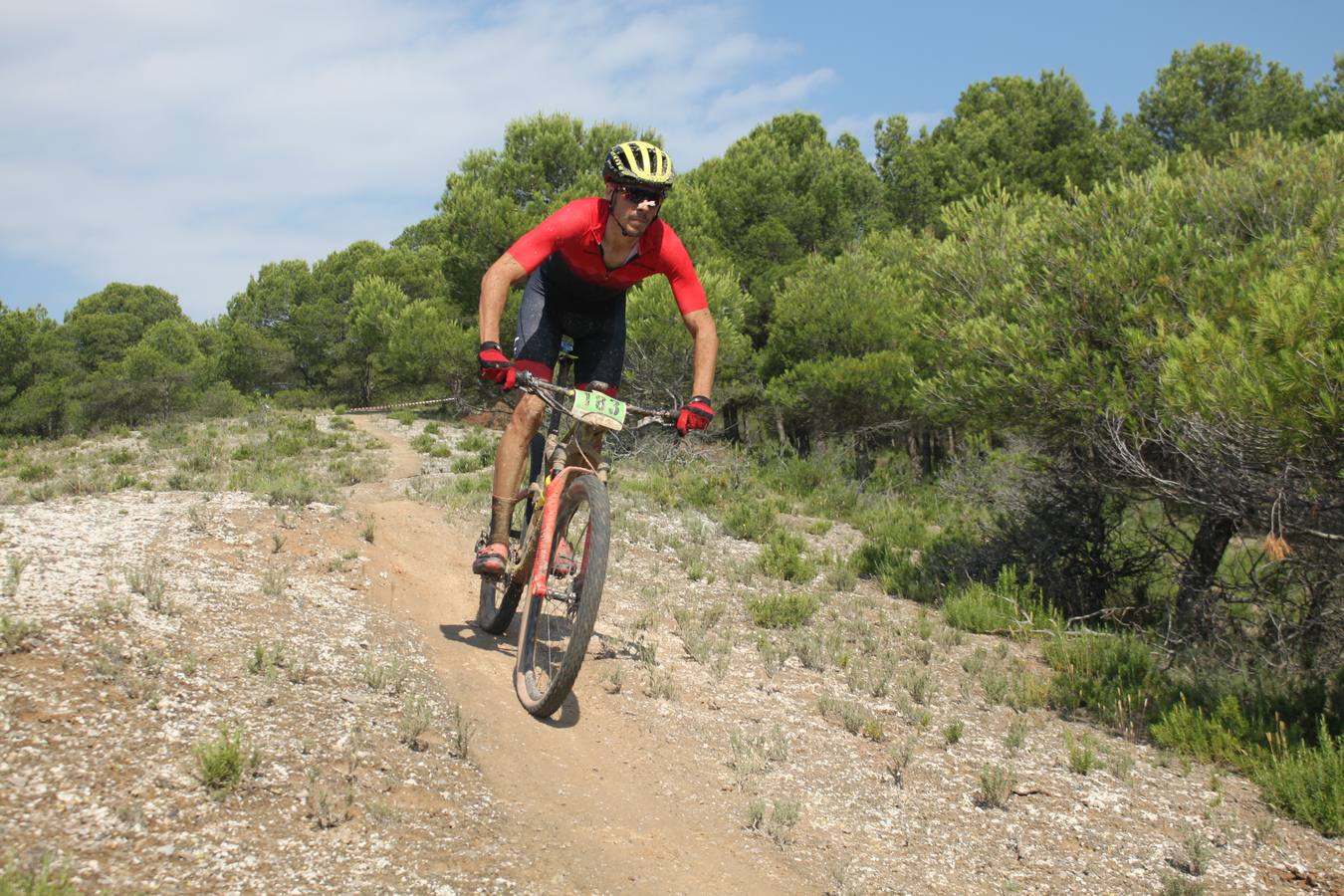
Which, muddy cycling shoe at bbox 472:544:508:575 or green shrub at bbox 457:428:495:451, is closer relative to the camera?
muddy cycling shoe at bbox 472:544:508:575

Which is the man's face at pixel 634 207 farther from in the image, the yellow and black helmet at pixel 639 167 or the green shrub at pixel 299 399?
the green shrub at pixel 299 399

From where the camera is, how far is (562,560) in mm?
4582

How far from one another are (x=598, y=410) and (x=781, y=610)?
3534mm

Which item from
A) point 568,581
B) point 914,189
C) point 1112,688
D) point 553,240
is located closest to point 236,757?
point 568,581

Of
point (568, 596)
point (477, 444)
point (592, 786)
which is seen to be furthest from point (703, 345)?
point (477, 444)

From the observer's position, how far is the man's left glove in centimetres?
446

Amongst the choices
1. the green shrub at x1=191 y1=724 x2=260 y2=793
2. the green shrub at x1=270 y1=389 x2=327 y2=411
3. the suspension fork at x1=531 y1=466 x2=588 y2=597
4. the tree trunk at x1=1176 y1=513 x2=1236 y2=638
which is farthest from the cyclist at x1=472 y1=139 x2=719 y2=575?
the green shrub at x1=270 y1=389 x2=327 y2=411

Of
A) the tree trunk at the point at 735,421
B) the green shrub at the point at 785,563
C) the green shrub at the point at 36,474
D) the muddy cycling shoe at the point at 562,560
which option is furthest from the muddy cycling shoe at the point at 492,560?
the tree trunk at the point at 735,421

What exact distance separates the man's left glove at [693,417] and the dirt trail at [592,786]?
5.68 ft

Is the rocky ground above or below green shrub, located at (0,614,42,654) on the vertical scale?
below

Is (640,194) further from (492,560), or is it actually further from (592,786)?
(592,786)

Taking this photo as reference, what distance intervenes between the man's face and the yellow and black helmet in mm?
53

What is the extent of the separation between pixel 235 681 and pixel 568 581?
5.42 ft

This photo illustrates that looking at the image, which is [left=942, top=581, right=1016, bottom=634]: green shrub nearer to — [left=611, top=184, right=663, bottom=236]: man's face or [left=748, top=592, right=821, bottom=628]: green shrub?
[left=748, top=592, right=821, bottom=628]: green shrub
